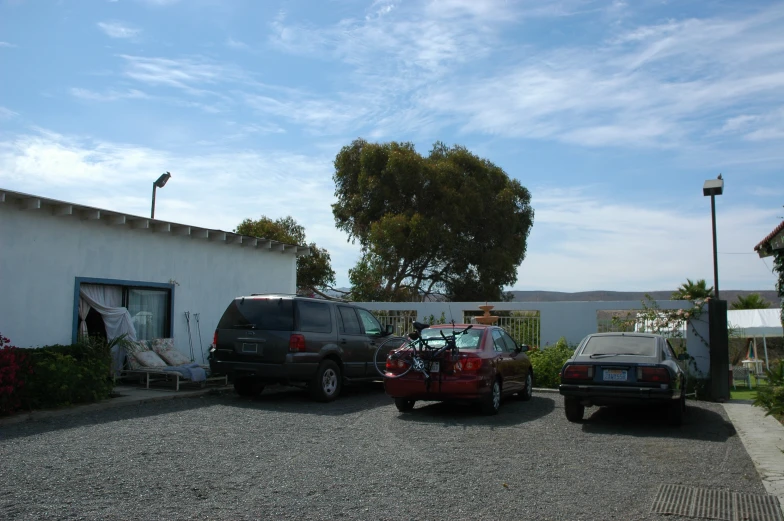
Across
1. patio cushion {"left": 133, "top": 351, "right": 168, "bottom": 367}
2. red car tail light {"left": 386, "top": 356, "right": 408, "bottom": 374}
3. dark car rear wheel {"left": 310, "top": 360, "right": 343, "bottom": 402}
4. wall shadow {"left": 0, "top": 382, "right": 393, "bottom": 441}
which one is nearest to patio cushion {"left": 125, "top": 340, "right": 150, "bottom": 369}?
patio cushion {"left": 133, "top": 351, "right": 168, "bottom": 367}

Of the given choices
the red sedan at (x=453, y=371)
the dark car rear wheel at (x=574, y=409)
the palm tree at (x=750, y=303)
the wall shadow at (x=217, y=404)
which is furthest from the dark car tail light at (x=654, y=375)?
the palm tree at (x=750, y=303)

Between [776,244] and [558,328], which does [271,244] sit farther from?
[776,244]

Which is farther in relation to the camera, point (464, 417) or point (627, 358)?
point (464, 417)

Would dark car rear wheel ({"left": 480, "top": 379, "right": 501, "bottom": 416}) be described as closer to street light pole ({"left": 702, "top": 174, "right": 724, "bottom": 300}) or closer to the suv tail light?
the suv tail light

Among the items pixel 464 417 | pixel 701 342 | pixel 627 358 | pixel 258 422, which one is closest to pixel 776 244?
pixel 701 342

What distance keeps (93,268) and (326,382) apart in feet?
18.0

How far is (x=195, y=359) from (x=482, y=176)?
1909cm

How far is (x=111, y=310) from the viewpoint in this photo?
14.6 metres

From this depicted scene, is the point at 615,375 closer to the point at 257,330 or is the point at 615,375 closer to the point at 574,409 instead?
the point at 574,409

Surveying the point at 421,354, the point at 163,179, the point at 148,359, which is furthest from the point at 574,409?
the point at 163,179

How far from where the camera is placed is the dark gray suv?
1210 centimetres

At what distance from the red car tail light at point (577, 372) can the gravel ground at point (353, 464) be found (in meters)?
0.73

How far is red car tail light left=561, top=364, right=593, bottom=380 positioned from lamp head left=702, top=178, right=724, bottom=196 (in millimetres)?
6156

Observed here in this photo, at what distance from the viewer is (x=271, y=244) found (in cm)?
1914
